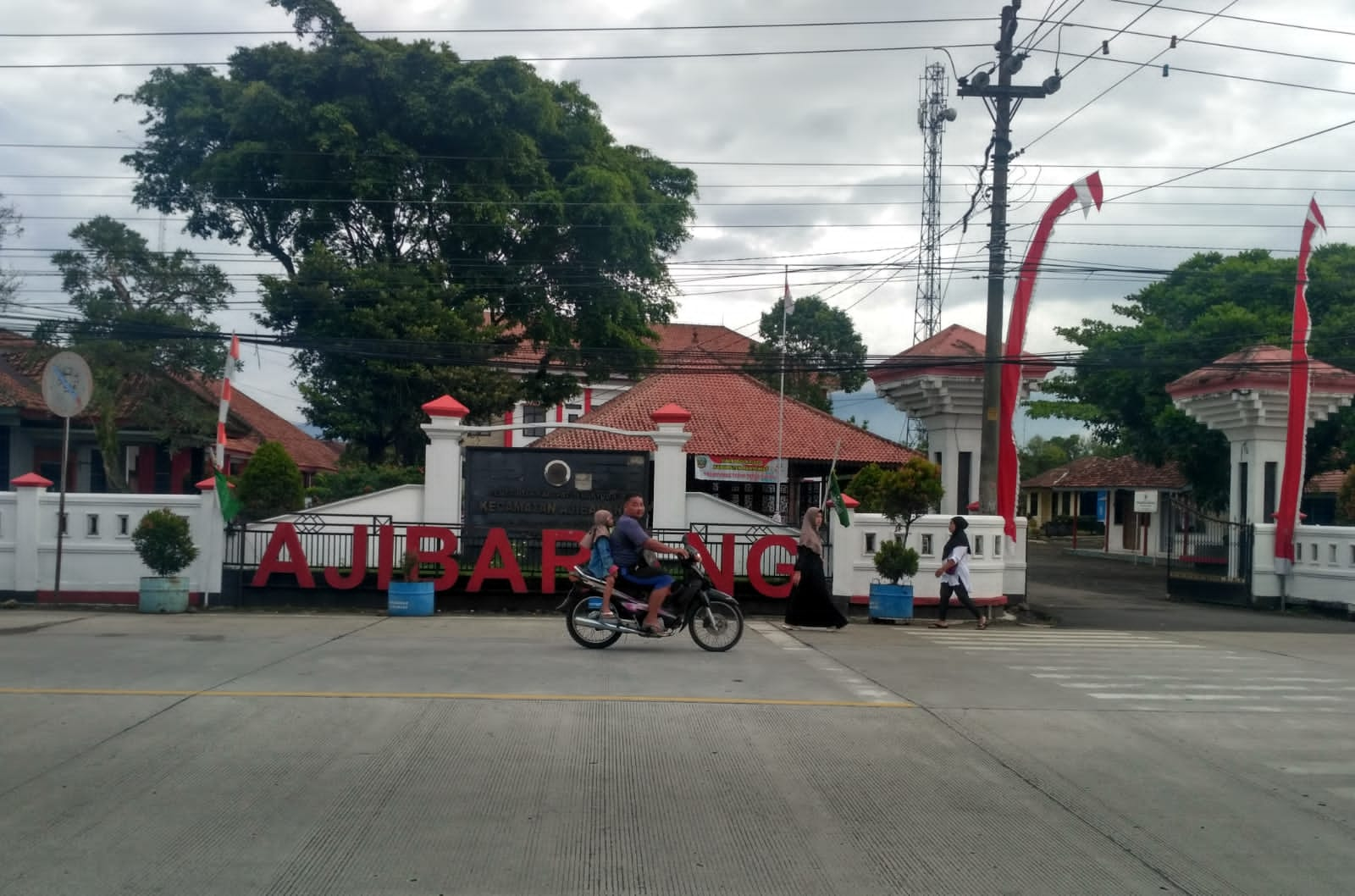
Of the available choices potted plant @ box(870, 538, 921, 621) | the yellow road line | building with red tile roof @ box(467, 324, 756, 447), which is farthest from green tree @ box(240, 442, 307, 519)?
building with red tile roof @ box(467, 324, 756, 447)

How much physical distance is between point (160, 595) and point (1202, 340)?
2804cm

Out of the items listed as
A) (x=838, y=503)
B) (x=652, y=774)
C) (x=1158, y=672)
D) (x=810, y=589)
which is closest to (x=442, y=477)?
(x=838, y=503)

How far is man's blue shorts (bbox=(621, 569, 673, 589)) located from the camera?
1252 centimetres

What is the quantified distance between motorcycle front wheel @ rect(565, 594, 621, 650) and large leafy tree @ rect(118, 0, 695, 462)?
15798 millimetres

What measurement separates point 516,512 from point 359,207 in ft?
50.6

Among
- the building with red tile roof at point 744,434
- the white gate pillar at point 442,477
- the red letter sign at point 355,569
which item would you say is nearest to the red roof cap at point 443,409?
the white gate pillar at point 442,477

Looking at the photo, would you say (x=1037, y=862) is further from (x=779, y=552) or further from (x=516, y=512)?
(x=516, y=512)

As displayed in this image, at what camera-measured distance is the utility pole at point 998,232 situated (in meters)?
19.1

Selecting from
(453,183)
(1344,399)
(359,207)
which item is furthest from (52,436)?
(1344,399)

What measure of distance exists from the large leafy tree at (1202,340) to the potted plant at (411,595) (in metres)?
18.8

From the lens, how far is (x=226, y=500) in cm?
1741

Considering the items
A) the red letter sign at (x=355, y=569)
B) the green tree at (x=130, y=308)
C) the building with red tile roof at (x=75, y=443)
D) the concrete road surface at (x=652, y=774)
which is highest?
the green tree at (x=130, y=308)

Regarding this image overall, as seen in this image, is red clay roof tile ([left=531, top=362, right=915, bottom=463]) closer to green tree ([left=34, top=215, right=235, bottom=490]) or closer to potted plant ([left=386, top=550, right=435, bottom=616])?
green tree ([left=34, top=215, right=235, bottom=490])

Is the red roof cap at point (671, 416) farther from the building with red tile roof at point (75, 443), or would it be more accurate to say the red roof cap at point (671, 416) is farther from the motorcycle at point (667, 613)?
the building with red tile roof at point (75, 443)
